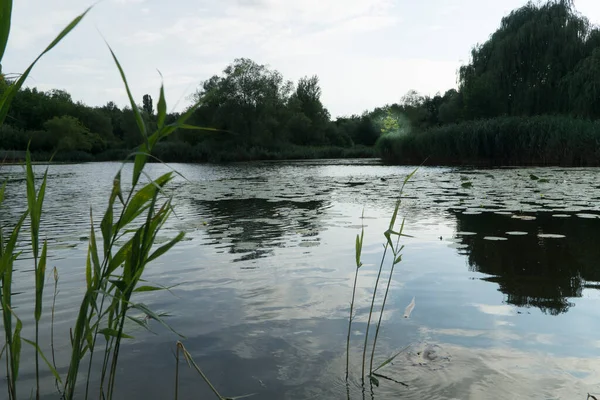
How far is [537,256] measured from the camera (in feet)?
12.5

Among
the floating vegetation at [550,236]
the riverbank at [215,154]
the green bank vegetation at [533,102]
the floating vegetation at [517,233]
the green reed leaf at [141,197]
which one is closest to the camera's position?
the green reed leaf at [141,197]

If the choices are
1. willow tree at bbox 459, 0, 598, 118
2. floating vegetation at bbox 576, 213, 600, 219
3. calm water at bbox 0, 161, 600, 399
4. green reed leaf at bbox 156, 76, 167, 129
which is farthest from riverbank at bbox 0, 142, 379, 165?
green reed leaf at bbox 156, 76, 167, 129

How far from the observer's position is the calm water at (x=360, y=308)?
6.01 ft

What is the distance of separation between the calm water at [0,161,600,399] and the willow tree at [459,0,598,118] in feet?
63.2

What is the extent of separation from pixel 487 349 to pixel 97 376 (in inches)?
63.8

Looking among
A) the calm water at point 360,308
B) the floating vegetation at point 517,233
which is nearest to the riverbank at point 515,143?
the floating vegetation at point 517,233

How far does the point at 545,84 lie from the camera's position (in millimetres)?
22875

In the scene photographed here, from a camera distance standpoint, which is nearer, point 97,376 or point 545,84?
point 97,376

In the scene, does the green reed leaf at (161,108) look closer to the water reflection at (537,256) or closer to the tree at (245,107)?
the water reflection at (537,256)

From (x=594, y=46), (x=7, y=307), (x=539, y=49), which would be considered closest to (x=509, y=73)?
(x=539, y=49)

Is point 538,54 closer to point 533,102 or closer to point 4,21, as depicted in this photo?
point 533,102

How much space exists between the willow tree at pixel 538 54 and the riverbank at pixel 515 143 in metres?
4.53

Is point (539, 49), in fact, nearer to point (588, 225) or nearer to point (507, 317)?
point (588, 225)

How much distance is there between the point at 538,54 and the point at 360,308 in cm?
2383
